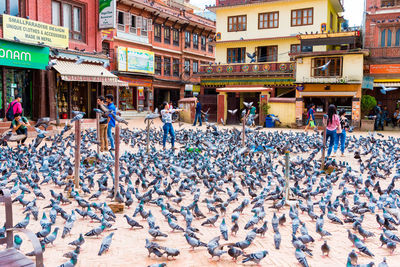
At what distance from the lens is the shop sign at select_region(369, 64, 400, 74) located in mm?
25841

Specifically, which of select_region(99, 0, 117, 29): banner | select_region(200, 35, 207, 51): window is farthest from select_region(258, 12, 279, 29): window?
select_region(99, 0, 117, 29): banner

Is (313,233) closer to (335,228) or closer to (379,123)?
(335,228)

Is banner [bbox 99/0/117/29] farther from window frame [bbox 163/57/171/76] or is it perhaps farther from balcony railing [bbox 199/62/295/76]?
window frame [bbox 163/57/171/76]

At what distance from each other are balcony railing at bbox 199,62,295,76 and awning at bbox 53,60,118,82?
1196cm

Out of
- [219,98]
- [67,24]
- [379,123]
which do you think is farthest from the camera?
[219,98]

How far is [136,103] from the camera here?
34.3 meters

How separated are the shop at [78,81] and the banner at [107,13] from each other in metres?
2.09

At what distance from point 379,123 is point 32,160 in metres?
22.7

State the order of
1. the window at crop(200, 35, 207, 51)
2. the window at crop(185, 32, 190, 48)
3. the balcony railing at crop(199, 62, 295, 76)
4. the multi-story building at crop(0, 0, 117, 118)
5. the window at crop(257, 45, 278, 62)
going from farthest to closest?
the window at crop(200, 35, 207, 51), the window at crop(185, 32, 190, 48), the window at crop(257, 45, 278, 62), the balcony railing at crop(199, 62, 295, 76), the multi-story building at crop(0, 0, 117, 118)

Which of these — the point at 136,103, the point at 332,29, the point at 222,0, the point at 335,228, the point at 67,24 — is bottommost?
the point at 335,228

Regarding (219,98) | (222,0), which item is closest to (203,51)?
(222,0)

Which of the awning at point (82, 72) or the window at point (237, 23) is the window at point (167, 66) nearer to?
the window at point (237, 23)

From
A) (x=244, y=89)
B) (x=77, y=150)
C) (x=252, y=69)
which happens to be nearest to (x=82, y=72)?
(x=244, y=89)

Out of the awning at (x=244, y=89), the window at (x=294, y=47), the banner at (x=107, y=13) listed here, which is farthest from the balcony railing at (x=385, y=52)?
the banner at (x=107, y=13)
